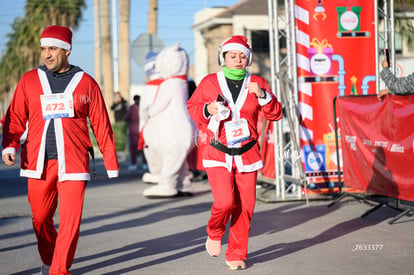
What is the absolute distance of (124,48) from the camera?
2820 centimetres

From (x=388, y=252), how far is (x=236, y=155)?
1.82m

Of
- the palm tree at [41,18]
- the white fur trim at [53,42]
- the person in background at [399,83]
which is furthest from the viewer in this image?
the palm tree at [41,18]

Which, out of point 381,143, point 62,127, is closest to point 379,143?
point 381,143

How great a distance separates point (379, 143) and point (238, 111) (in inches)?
124

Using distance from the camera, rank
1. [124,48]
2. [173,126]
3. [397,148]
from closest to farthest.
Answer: [397,148] < [173,126] < [124,48]

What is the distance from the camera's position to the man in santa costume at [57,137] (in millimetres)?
5637

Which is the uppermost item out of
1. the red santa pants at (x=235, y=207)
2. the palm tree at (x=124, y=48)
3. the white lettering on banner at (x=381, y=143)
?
the palm tree at (x=124, y=48)

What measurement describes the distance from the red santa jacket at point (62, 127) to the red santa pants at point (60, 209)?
68mm

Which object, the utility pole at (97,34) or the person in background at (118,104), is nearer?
the person in background at (118,104)

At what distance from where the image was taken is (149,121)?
1285 centimetres

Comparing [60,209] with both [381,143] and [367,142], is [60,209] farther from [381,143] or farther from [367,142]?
[367,142]

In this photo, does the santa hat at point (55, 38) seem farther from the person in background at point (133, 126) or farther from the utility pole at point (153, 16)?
the utility pole at point (153, 16)

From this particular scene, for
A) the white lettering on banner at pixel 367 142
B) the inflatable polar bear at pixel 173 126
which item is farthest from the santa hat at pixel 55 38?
the inflatable polar bear at pixel 173 126

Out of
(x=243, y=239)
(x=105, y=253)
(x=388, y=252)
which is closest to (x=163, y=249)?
(x=105, y=253)
